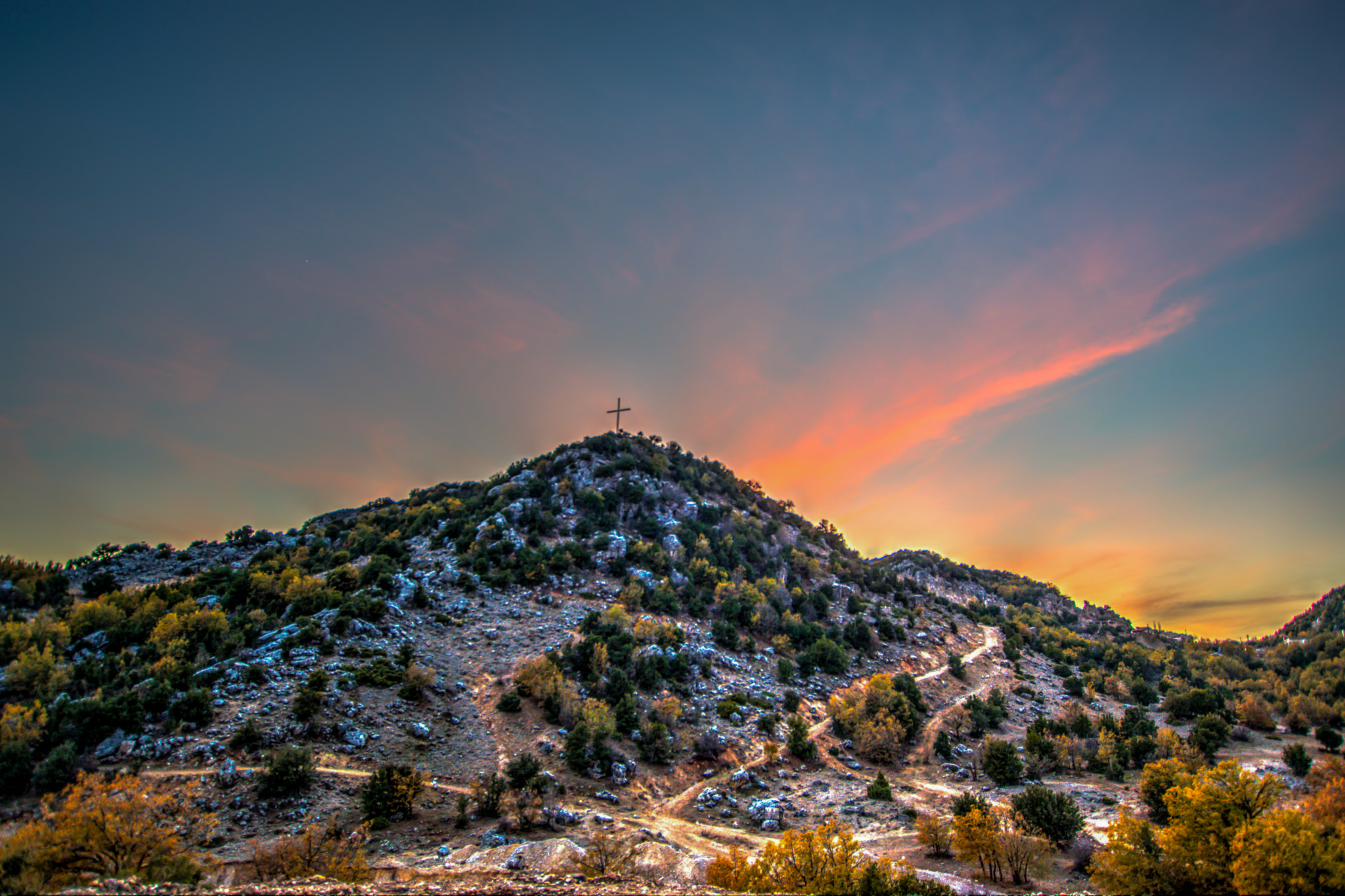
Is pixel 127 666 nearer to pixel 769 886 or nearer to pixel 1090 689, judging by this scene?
pixel 769 886

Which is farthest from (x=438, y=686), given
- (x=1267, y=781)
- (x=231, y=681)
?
(x=1267, y=781)

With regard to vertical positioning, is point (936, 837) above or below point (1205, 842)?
below

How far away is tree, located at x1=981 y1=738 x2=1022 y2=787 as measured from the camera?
36.8 metres

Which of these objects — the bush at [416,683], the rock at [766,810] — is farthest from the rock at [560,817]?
the bush at [416,683]

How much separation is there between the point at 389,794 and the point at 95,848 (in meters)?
10.2

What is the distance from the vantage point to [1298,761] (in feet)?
111

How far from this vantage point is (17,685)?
103 feet

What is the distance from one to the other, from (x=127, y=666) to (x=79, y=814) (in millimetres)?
25784

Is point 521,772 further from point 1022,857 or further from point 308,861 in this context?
point 1022,857

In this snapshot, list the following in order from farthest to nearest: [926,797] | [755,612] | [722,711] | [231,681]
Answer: [755,612] → [722,711] → [926,797] → [231,681]

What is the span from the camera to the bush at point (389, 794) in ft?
81.0

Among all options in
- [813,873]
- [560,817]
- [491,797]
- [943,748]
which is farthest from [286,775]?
[943,748]

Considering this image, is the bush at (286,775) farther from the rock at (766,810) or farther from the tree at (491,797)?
the rock at (766,810)

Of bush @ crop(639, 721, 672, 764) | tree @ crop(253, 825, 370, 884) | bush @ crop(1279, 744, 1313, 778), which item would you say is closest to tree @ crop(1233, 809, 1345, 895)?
bush @ crop(639, 721, 672, 764)
